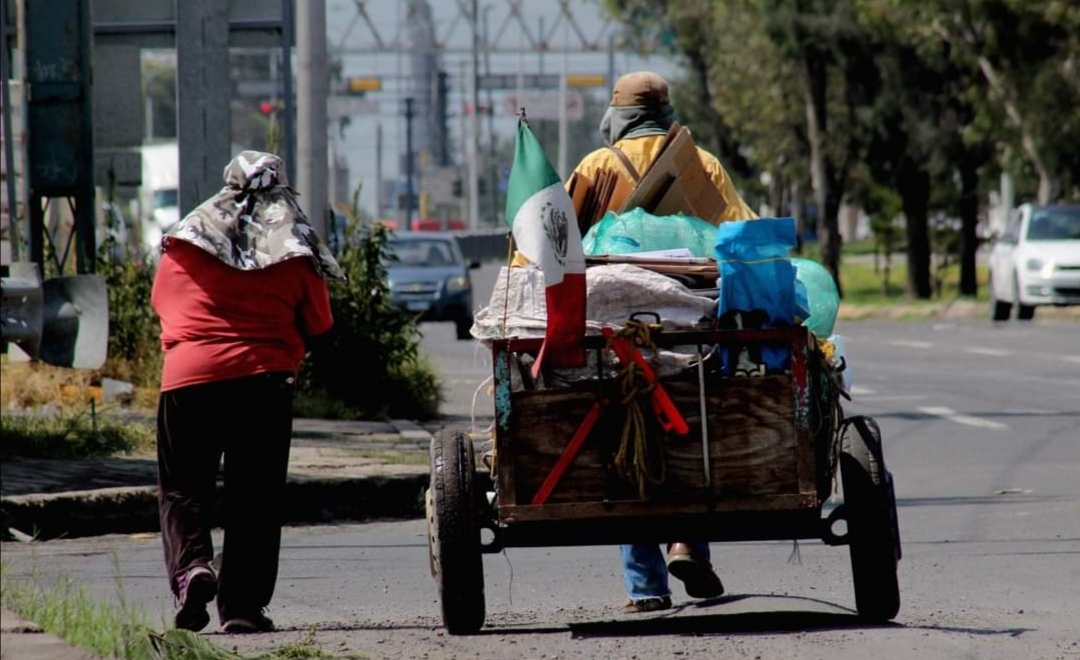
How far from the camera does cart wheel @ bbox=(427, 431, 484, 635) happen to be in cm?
657

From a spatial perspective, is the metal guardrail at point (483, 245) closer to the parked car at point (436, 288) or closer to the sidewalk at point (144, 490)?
the parked car at point (436, 288)

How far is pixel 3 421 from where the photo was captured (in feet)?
41.3

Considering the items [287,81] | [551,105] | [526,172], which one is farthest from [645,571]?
[551,105]

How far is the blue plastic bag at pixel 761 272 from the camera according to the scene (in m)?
6.52

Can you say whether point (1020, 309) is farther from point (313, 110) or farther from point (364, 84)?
point (364, 84)

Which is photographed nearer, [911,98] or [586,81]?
[911,98]

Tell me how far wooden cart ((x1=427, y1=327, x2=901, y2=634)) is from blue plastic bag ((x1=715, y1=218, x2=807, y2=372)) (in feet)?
0.29

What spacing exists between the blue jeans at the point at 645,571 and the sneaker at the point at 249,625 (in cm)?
128

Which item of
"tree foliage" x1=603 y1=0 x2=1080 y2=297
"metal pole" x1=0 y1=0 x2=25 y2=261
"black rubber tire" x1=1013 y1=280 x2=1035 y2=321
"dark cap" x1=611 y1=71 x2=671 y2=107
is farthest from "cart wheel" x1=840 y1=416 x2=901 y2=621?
"tree foliage" x1=603 y1=0 x2=1080 y2=297

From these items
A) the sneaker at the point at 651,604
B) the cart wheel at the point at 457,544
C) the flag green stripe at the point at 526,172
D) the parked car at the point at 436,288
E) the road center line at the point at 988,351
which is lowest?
the road center line at the point at 988,351

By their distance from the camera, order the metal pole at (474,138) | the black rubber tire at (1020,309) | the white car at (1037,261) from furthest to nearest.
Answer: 1. the metal pole at (474,138)
2. the black rubber tire at (1020,309)
3. the white car at (1037,261)

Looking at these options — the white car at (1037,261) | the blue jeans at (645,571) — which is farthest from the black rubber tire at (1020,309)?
the blue jeans at (645,571)

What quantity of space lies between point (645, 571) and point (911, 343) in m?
20.0

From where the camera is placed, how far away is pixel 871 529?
6625mm
